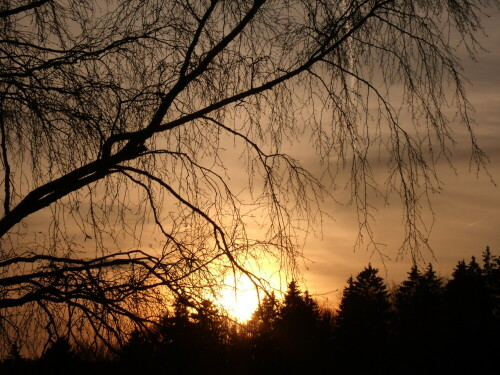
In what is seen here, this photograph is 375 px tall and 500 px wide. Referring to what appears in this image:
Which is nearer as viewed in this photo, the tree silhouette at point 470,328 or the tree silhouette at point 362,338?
the tree silhouette at point 470,328

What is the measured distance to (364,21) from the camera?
3.36m

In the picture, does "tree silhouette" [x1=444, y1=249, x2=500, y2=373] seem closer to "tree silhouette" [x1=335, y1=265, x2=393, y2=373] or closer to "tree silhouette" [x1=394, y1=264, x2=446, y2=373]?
"tree silhouette" [x1=394, y1=264, x2=446, y2=373]

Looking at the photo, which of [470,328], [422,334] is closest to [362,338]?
[422,334]

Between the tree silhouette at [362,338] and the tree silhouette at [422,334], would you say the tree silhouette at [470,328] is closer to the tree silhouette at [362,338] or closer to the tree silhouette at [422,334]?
the tree silhouette at [422,334]

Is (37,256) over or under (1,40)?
under

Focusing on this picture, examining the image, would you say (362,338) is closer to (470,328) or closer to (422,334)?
(422,334)

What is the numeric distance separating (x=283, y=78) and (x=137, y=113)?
0.97 metres

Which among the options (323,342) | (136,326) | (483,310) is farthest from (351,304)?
(136,326)

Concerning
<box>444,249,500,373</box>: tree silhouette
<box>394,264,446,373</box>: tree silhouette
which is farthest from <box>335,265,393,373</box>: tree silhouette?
<box>444,249,500,373</box>: tree silhouette

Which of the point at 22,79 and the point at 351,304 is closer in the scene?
the point at 22,79

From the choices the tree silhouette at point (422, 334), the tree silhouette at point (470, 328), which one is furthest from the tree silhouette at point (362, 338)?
the tree silhouette at point (470, 328)

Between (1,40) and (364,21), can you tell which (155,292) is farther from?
(364,21)

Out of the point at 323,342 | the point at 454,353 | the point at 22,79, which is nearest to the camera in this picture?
the point at 22,79

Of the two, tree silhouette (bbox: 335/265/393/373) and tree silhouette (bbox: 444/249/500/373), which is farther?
tree silhouette (bbox: 335/265/393/373)
